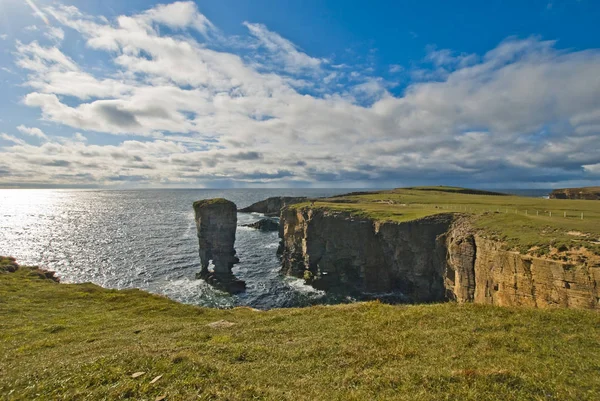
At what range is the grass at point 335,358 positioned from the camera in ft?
31.2

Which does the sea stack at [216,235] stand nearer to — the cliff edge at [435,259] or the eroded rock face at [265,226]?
the cliff edge at [435,259]

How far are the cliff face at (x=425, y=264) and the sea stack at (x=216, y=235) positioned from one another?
1351cm

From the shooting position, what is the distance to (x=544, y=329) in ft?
43.7

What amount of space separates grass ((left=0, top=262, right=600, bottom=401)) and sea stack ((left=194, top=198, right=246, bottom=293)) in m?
43.0

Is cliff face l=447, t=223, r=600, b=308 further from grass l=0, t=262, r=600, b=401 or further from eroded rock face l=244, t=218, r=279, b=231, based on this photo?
eroded rock face l=244, t=218, r=279, b=231

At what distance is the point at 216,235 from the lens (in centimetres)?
6400

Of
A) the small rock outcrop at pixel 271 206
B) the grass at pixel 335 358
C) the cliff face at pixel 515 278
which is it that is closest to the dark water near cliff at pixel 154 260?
the cliff face at pixel 515 278

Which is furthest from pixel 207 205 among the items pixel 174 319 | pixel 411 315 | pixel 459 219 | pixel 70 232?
pixel 70 232

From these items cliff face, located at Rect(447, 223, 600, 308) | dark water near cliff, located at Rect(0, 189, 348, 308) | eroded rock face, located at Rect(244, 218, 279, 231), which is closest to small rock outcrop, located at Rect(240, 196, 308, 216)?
eroded rock face, located at Rect(244, 218, 279, 231)

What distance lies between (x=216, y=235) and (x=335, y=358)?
55343 millimetres

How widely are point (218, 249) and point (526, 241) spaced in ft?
174

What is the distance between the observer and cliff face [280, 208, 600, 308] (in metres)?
22.2

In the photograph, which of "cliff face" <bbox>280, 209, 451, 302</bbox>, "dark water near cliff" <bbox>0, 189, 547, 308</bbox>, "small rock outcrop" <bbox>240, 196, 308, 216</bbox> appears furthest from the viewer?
"small rock outcrop" <bbox>240, 196, 308, 216</bbox>

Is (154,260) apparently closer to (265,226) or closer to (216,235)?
(216,235)
